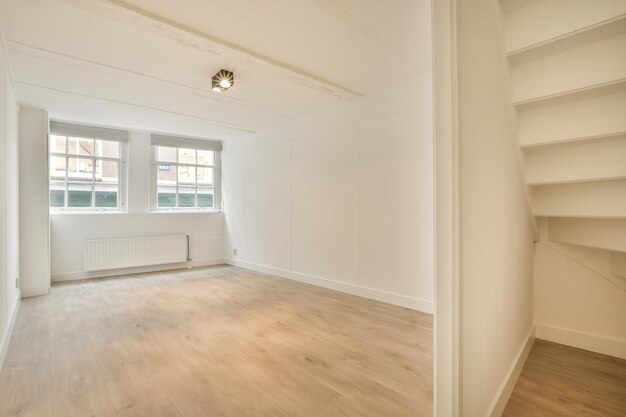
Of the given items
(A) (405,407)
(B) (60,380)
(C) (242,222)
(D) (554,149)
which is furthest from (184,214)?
(D) (554,149)

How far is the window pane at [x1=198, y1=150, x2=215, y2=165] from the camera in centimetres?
690

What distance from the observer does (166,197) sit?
21.0ft

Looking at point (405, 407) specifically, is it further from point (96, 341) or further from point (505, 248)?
point (96, 341)

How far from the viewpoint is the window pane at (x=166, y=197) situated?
6316 mm

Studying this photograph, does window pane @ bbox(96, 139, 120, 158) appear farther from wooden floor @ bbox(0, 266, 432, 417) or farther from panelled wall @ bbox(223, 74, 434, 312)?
wooden floor @ bbox(0, 266, 432, 417)

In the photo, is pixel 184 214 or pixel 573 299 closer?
pixel 573 299

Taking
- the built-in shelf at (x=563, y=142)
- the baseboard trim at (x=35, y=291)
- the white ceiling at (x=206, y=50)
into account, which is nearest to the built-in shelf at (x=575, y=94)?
the built-in shelf at (x=563, y=142)

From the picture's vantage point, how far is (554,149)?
6.98 ft

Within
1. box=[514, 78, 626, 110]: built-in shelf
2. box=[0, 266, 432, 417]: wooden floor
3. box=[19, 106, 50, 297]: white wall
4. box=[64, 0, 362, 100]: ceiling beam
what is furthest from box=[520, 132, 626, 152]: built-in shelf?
box=[19, 106, 50, 297]: white wall

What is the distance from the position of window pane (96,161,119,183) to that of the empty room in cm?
4

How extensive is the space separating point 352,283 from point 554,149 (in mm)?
2852

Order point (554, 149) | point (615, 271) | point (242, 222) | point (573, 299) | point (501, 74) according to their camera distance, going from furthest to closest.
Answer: point (242, 222)
point (573, 299)
point (615, 271)
point (554, 149)
point (501, 74)

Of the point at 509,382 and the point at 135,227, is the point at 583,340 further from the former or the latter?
the point at 135,227

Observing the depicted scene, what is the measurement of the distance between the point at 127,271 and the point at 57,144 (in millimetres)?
2511
